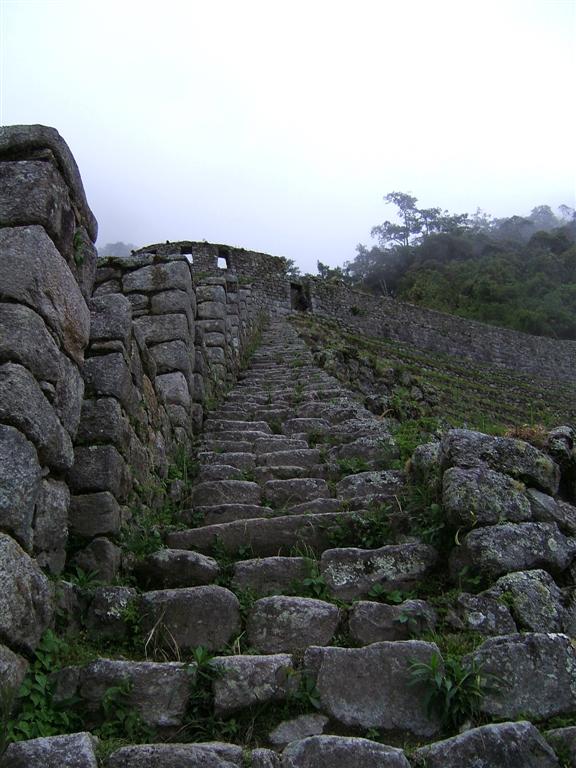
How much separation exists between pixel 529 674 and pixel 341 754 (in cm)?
76

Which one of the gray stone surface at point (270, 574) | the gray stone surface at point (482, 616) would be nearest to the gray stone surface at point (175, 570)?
the gray stone surface at point (270, 574)

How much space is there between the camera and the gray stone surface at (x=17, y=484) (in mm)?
2404

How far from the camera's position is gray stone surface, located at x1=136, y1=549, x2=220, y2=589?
3.29 meters

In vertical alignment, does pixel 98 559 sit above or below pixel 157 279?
below

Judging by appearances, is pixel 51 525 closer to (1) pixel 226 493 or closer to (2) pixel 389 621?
(2) pixel 389 621

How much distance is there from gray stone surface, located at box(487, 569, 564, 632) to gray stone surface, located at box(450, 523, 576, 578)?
0.27 feet

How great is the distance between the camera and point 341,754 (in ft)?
7.09

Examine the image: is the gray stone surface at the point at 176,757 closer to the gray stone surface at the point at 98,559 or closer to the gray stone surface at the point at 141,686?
the gray stone surface at the point at 141,686

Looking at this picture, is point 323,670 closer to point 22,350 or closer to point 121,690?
point 121,690

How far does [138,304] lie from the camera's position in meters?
6.34

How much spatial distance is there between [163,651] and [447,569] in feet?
4.38

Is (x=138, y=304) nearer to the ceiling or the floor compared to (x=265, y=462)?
nearer to the ceiling

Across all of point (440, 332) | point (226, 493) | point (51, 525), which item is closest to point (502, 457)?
point (226, 493)

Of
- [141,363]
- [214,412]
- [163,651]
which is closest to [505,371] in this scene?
[214,412]
